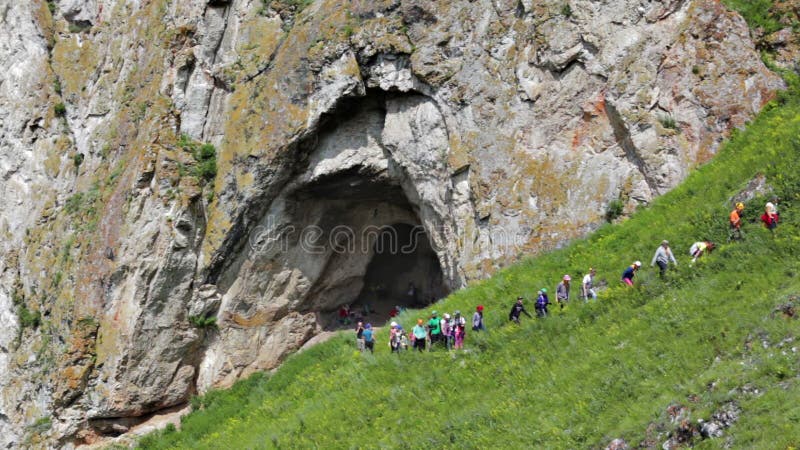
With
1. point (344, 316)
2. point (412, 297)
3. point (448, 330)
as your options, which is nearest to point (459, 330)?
point (448, 330)

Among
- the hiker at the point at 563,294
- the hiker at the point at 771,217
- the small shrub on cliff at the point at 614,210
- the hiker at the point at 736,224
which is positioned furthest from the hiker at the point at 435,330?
the hiker at the point at 771,217

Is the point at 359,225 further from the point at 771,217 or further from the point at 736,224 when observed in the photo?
the point at 771,217

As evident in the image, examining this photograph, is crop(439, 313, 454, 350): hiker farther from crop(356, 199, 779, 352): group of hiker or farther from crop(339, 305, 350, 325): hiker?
crop(339, 305, 350, 325): hiker

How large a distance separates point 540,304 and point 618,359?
11.5 ft

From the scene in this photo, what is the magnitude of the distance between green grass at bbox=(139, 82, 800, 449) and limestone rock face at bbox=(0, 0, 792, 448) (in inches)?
101

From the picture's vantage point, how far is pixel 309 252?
3288cm

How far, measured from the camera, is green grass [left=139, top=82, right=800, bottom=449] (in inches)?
607

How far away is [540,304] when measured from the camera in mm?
20812

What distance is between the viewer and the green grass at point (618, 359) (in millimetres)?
15430

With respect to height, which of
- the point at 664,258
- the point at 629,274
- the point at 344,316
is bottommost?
the point at 344,316

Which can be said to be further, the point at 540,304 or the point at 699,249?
the point at 540,304

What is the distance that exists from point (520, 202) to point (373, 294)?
11.8m

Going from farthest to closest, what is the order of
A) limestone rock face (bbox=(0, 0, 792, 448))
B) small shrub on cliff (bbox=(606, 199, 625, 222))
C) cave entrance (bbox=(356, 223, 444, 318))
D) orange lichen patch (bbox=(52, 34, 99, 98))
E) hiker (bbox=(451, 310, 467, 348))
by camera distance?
cave entrance (bbox=(356, 223, 444, 318)) → orange lichen patch (bbox=(52, 34, 99, 98)) → limestone rock face (bbox=(0, 0, 792, 448)) → small shrub on cliff (bbox=(606, 199, 625, 222)) → hiker (bbox=(451, 310, 467, 348))

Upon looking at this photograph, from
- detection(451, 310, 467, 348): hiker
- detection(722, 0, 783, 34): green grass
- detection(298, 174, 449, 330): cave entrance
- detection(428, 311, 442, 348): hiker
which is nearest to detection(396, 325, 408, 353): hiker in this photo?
detection(428, 311, 442, 348): hiker
